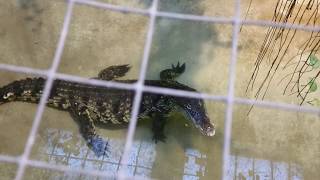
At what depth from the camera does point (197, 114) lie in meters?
3.03

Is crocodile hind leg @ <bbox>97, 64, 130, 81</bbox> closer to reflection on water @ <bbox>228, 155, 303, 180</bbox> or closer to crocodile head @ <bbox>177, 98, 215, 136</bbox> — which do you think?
crocodile head @ <bbox>177, 98, 215, 136</bbox>

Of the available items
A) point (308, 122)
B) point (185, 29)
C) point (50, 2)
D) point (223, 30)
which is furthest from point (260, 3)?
point (50, 2)

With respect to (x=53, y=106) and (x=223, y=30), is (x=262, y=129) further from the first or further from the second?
(x=53, y=106)

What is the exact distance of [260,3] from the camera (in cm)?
365

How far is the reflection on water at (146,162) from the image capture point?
295 centimetres

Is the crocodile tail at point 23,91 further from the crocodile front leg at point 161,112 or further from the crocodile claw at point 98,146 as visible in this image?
the crocodile front leg at point 161,112

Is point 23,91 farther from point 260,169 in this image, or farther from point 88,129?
point 260,169

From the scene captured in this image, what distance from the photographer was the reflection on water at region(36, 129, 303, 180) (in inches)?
116

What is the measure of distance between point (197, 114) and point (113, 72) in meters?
0.65

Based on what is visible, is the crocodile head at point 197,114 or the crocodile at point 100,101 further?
the crocodile at point 100,101

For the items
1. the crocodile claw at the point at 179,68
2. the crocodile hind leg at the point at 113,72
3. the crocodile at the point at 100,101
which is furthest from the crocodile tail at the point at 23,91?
the crocodile claw at the point at 179,68

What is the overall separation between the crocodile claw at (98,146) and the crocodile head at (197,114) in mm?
538

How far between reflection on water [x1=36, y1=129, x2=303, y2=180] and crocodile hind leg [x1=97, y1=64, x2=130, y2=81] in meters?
0.47

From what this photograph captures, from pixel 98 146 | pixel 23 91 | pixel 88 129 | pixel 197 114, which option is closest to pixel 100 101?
pixel 88 129
